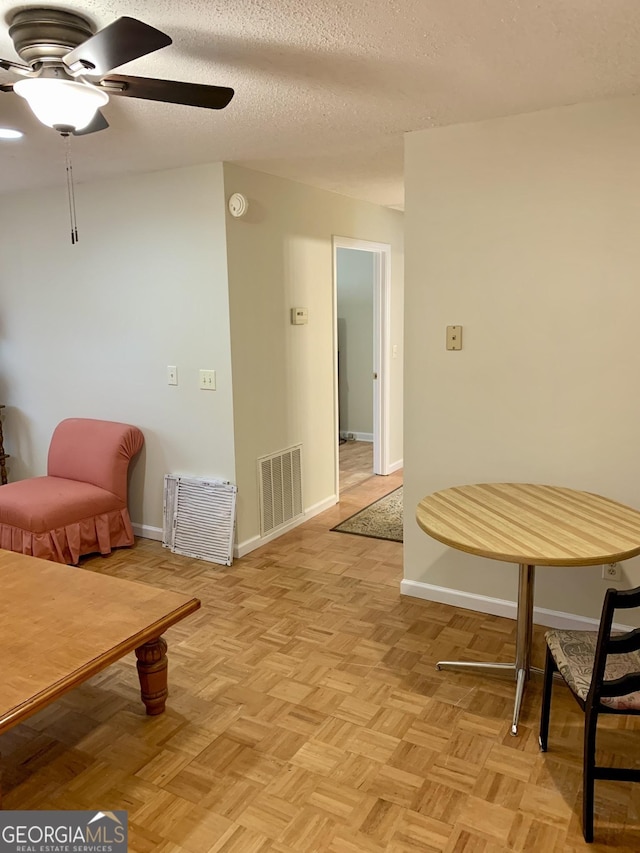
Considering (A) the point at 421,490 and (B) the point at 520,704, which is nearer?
(B) the point at 520,704

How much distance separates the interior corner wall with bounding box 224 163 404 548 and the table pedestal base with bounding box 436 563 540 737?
5.67 ft

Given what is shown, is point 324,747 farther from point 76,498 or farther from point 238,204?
point 238,204

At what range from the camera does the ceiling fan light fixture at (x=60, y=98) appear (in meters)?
1.67

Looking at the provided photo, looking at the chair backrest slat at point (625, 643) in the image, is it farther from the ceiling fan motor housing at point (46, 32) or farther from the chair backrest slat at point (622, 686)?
the ceiling fan motor housing at point (46, 32)

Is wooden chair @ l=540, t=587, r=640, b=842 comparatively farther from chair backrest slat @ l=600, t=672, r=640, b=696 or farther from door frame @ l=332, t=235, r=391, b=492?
door frame @ l=332, t=235, r=391, b=492

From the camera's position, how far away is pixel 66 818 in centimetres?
182

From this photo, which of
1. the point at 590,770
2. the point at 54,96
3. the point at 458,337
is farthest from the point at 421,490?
the point at 54,96

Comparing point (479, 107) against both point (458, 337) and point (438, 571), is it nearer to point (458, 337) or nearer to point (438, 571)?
point (458, 337)

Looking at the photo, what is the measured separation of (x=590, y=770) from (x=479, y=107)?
2.35 meters

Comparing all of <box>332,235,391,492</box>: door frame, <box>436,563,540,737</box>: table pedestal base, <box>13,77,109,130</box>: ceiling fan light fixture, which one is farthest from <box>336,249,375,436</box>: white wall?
<box>13,77,109,130</box>: ceiling fan light fixture

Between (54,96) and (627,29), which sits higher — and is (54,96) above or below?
below

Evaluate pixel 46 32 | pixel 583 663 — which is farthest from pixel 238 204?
pixel 583 663

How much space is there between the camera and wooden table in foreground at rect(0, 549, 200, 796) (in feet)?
5.77

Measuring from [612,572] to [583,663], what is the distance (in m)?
0.96
